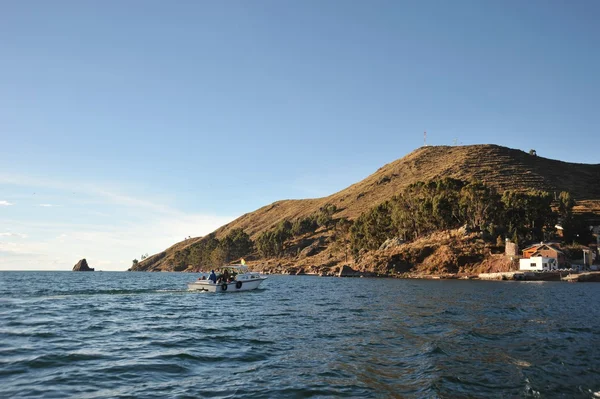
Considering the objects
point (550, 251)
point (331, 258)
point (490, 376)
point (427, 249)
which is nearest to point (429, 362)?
point (490, 376)

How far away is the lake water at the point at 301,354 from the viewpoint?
16.0 meters

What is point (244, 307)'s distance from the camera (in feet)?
147

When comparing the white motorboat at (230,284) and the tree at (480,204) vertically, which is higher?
the tree at (480,204)

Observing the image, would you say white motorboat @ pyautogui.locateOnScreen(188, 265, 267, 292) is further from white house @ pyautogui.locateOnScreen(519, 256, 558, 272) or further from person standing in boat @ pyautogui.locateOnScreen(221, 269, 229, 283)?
white house @ pyautogui.locateOnScreen(519, 256, 558, 272)

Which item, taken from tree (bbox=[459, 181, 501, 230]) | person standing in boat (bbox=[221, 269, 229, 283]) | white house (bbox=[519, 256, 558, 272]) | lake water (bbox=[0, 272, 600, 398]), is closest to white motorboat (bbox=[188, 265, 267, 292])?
person standing in boat (bbox=[221, 269, 229, 283])

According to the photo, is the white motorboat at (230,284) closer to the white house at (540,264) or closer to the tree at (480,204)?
the white house at (540,264)

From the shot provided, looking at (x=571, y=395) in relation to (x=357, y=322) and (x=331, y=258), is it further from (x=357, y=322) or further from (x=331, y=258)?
(x=331, y=258)

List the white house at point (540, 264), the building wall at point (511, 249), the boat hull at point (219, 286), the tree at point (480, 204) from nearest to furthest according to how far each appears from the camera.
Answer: the boat hull at point (219, 286) < the white house at point (540, 264) < the building wall at point (511, 249) < the tree at point (480, 204)

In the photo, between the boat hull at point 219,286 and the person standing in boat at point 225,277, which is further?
the person standing in boat at point 225,277

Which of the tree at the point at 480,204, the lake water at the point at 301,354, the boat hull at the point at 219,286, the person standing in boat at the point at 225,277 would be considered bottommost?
the lake water at the point at 301,354

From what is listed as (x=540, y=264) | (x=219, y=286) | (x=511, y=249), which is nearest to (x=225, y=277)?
(x=219, y=286)

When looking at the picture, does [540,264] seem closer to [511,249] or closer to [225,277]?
[511,249]

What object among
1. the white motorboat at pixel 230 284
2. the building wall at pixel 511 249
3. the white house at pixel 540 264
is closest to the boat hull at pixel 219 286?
the white motorboat at pixel 230 284

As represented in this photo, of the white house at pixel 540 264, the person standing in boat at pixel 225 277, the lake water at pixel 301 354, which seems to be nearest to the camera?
the lake water at pixel 301 354
